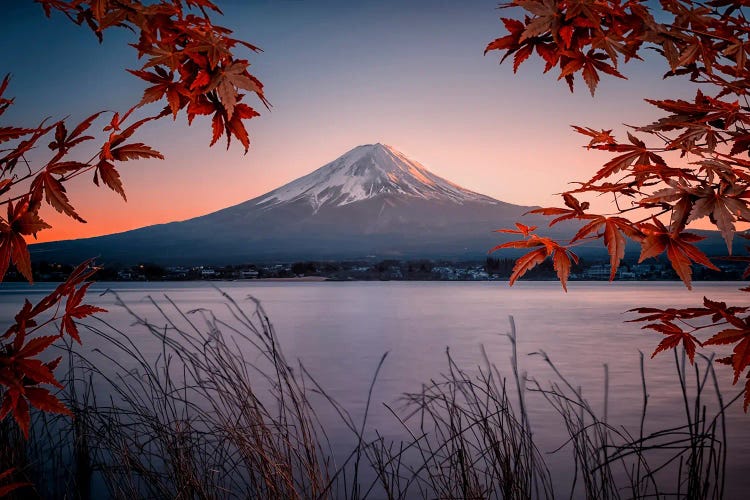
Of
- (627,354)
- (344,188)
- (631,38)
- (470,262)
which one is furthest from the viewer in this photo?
(470,262)

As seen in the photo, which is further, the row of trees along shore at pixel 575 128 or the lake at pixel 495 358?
the lake at pixel 495 358

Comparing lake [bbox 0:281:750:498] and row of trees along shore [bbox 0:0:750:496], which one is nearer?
row of trees along shore [bbox 0:0:750:496]

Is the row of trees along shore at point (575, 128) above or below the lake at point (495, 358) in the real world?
above

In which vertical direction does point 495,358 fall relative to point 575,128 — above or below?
below

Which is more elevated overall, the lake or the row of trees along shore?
the row of trees along shore

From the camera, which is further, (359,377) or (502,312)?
(502,312)

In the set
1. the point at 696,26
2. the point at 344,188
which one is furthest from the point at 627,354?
the point at 344,188

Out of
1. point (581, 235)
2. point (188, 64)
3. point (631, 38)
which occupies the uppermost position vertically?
point (631, 38)

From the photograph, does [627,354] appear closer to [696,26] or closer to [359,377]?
[359,377]

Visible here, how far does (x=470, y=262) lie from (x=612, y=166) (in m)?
120

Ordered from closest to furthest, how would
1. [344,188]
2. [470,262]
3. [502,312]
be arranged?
1. [502,312]
2. [344,188]
3. [470,262]

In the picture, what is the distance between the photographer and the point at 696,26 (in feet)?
5.83

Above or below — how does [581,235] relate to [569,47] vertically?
below

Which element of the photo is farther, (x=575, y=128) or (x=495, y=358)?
(x=495, y=358)
